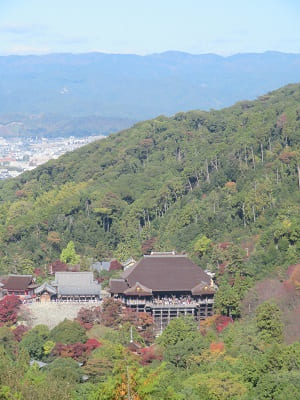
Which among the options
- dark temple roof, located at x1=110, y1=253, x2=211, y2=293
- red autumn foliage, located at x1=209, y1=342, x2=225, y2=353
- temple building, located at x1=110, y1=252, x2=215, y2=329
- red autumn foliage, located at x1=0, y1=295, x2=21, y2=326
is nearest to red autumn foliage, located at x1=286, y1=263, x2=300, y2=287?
temple building, located at x1=110, y1=252, x2=215, y2=329

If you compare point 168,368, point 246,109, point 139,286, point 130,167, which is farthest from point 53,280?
point 246,109

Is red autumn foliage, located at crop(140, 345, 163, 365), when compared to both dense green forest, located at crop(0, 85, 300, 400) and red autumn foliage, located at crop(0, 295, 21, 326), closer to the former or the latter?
dense green forest, located at crop(0, 85, 300, 400)

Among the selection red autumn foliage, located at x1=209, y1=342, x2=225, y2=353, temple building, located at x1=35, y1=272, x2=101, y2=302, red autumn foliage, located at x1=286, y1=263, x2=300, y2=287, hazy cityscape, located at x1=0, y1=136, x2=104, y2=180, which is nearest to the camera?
red autumn foliage, located at x1=209, y1=342, x2=225, y2=353

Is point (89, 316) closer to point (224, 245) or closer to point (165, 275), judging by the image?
point (165, 275)

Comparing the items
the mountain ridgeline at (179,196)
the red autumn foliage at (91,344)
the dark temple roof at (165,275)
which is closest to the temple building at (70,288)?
the dark temple roof at (165,275)

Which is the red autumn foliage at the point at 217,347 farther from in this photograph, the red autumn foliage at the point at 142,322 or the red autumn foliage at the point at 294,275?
the red autumn foliage at the point at 294,275

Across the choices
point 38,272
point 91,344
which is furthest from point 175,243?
point 91,344
